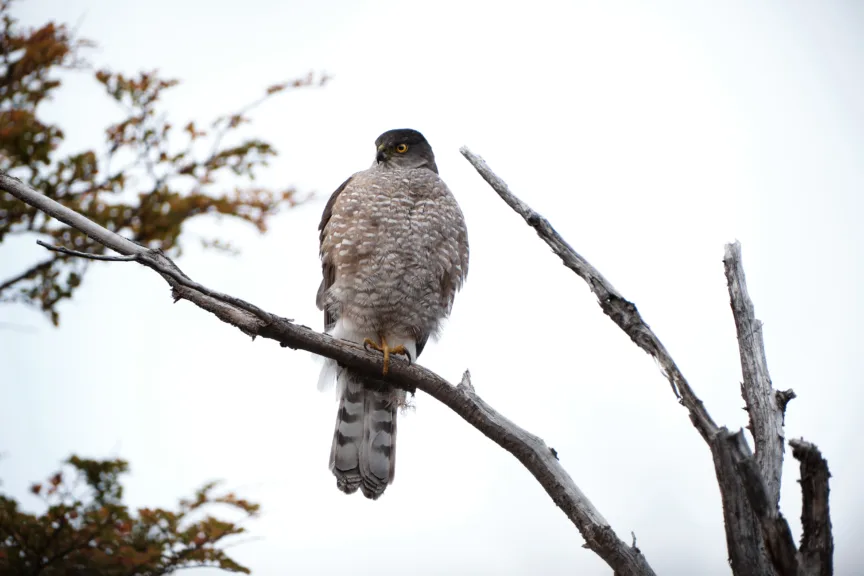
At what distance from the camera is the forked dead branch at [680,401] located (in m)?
2.36

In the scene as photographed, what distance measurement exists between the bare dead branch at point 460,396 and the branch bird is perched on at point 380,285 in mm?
Result: 1371

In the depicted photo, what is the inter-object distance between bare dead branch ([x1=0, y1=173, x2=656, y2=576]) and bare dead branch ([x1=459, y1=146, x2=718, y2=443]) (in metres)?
0.51

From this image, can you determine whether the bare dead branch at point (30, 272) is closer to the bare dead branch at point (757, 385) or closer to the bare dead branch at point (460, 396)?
the bare dead branch at point (460, 396)

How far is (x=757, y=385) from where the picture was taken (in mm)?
2840

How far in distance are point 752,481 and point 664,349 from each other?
1.96 ft

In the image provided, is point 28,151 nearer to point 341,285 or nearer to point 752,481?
point 341,285

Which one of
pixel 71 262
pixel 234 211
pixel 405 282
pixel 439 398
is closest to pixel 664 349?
pixel 439 398

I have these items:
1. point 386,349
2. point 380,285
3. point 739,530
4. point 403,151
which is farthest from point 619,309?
point 403,151

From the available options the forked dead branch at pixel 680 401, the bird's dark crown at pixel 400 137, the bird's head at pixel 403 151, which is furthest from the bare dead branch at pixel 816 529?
the bird's dark crown at pixel 400 137

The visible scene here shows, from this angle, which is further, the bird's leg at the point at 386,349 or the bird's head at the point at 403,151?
the bird's head at the point at 403,151

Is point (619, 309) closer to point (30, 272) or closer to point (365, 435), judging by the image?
point (365, 435)

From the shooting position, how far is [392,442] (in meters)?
4.56

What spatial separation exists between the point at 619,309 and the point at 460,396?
2.40 ft

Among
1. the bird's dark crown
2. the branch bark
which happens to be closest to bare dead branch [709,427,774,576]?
the branch bark
